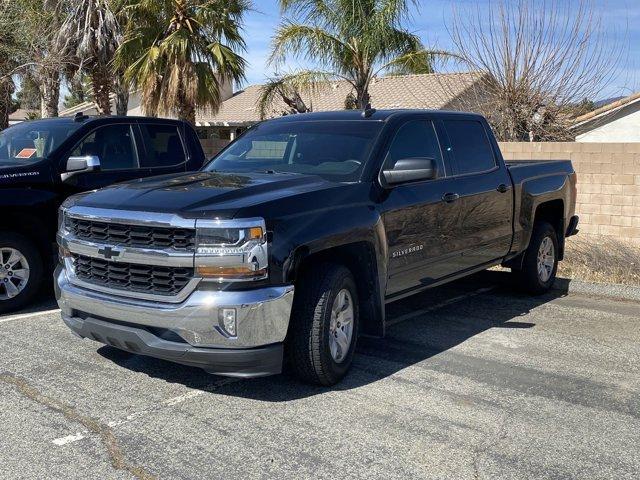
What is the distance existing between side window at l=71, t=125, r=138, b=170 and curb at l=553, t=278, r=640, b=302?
514 cm

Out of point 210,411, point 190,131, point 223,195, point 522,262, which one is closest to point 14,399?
point 210,411

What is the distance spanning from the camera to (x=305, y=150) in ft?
19.5

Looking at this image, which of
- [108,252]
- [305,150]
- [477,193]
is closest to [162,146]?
[305,150]

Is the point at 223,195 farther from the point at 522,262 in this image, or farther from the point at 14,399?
the point at 522,262

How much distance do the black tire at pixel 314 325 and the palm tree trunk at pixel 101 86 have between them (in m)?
17.0

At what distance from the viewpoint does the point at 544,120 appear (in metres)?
15.2

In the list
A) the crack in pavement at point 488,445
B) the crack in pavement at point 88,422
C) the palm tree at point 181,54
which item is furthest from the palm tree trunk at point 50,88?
the crack in pavement at point 488,445

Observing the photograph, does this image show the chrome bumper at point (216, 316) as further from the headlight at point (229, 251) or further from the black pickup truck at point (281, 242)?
the headlight at point (229, 251)

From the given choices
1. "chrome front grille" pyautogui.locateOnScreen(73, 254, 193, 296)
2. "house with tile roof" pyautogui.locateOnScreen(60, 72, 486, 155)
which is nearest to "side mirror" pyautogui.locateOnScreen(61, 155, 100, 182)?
"chrome front grille" pyautogui.locateOnScreen(73, 254, 193, 296)

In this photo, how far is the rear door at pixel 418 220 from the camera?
18.3ft

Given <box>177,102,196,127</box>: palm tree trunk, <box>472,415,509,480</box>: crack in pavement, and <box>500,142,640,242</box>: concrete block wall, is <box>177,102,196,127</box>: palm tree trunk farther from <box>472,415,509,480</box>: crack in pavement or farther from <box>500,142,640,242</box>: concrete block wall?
<box>472,415,509,480</box>: crack in pavement

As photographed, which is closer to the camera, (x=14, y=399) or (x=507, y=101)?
(x=14, y=399)

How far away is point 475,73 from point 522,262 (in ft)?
29.6

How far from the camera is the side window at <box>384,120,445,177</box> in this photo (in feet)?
19.1
